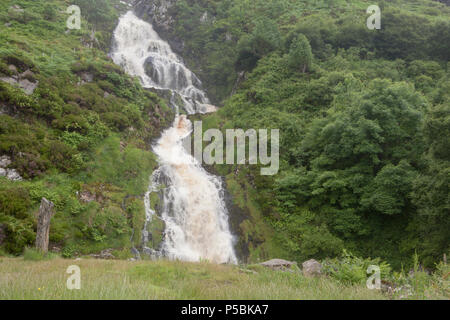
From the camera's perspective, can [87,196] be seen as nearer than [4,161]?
No

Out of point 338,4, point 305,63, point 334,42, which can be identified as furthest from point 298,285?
point 338,4

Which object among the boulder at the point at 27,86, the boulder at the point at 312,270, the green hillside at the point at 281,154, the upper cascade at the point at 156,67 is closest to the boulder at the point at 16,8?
the green hillside at the point at 281,154

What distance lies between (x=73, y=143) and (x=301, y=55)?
81.8 ft

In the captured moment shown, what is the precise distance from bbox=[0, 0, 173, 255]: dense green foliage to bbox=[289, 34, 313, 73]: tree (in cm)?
1588

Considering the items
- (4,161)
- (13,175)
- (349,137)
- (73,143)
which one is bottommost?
(13,175)

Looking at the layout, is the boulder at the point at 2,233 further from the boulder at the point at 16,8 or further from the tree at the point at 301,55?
the boulder at the point at 16,8

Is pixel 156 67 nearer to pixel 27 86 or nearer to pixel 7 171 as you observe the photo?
pixel 27 86

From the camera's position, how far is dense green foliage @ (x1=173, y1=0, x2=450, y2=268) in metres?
15.6

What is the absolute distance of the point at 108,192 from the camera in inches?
707

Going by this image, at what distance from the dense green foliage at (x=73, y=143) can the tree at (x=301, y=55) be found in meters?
15.9

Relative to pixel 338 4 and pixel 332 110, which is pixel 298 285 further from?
pixel 338 4

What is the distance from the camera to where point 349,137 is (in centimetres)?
1852

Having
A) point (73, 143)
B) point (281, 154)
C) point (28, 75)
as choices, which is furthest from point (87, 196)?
point (281, 154)

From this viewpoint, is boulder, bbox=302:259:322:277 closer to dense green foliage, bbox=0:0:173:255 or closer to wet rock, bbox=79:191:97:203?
dense green foliage, bbox=0:0:173:255
